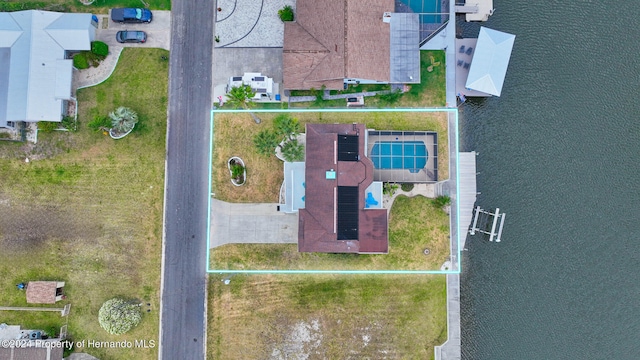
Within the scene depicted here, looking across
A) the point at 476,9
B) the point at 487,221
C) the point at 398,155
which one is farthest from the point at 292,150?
the point at 476,9

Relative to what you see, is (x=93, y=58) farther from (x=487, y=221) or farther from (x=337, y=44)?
(x=487, y=221)

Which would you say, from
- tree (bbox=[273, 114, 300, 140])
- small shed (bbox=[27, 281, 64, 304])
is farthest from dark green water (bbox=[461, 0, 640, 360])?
small shed (bbox=[27, 281, 64, 304])

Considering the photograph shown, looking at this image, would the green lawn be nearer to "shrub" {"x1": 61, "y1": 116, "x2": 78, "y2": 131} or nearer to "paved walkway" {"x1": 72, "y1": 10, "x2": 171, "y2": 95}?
"paved walkway" {"x1": 72, "y1": 10, "x2": 171, "y2": 95}

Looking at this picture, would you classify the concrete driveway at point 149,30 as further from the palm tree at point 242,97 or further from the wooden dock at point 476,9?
the wooden dock at point 476,9

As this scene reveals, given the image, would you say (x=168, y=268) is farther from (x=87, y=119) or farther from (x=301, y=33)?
(x=301, y=33)

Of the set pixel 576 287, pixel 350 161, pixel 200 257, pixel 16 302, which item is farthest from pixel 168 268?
pixel 576 287

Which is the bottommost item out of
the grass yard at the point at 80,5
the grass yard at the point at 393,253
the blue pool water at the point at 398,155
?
the grass yard at the point at 393,253

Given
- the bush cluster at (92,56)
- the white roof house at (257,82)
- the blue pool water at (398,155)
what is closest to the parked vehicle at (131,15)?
the bush cluster at (92,56)
